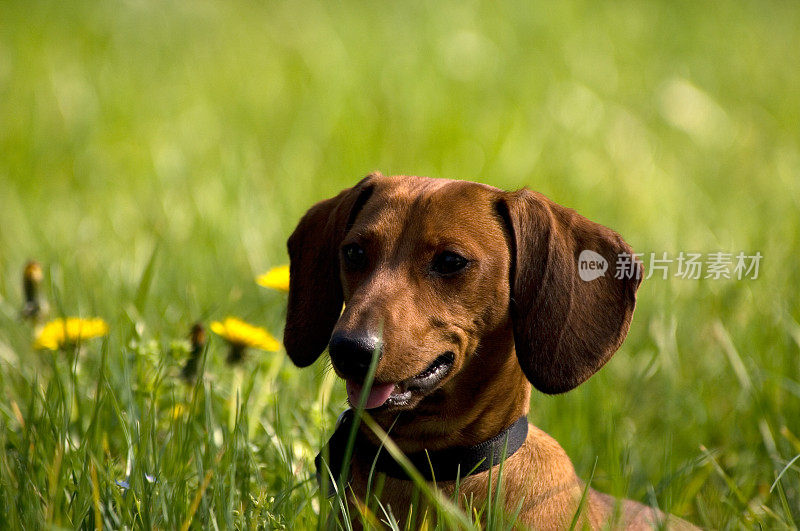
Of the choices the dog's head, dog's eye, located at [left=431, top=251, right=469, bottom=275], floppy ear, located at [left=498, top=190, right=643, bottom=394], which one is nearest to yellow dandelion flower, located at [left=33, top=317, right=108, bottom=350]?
the dog's head

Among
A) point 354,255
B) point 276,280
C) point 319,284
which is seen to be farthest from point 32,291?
point 354,255

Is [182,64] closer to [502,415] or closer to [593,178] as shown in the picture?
[593,178]

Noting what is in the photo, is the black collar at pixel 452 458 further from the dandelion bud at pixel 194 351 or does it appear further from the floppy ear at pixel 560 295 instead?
the dandelion bud at pixel 194 351

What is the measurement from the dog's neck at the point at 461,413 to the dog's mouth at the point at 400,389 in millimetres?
100

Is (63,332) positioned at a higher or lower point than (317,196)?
higher

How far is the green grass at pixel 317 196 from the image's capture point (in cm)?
265

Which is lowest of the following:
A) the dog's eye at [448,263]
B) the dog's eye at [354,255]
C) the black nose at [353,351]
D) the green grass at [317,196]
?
the green grass at [317,196]

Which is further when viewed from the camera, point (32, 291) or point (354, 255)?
point (32, 291)

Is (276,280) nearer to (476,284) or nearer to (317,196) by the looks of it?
(476,284)

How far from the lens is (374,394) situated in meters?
2.22

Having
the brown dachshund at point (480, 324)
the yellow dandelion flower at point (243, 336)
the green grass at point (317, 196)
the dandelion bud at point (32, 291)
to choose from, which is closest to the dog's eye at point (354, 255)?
the brown dachshund at point (480, 324)

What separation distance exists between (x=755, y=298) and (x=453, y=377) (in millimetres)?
2212

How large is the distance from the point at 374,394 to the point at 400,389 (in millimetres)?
62

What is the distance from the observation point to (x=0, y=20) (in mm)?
7793
